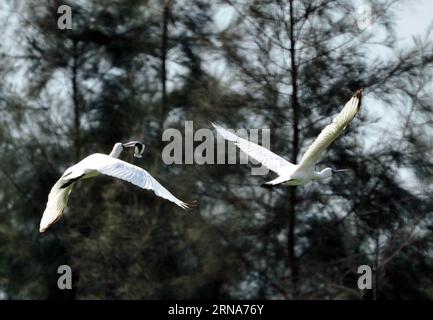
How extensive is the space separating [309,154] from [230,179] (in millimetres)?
8152

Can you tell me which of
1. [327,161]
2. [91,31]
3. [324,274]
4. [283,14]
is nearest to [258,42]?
[283,14]

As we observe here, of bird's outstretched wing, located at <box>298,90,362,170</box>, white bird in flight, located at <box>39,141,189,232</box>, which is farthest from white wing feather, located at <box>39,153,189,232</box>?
bird's outstretched wing, located at <box>298,90,362,170</box>

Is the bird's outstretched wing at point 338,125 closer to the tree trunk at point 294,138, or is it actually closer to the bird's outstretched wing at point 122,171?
the bird's outstretched wing at point 122,171

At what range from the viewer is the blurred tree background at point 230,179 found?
974 inches

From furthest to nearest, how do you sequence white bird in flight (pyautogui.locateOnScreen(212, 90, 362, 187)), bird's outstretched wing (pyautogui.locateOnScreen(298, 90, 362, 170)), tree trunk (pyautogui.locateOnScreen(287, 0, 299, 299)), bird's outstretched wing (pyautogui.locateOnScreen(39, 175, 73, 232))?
tree trunk (pyautogui.locateOnScreen(287, 0, 299, 299))
bird's outstretched wing (pyautogui.locateOnScreen(39, 175, 73, 232))
white bird in flight (pyautogui.locateOnScreen(212, 90, 362, 187))
bird's outstretched wing (pyautogui.locateOnScreen(298, 90, 362, 170))

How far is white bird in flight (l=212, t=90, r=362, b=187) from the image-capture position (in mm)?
16491

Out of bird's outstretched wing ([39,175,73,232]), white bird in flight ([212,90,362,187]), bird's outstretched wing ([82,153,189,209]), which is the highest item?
white bird in flight ([212,90,362,187])

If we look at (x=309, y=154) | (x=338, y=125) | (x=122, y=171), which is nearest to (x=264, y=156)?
(x=309, y=154)

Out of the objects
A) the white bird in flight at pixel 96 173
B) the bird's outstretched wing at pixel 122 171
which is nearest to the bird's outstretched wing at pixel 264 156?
the white bird in flight at pixel 96 173

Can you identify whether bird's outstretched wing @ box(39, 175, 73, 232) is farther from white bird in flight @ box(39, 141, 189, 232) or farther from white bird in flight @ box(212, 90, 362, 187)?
white bird in flight @ box(212, 90, 362, 187)

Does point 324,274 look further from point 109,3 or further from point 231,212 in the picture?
point 109,3

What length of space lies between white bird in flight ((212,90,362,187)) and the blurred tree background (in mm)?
4911

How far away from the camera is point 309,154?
56.8ft

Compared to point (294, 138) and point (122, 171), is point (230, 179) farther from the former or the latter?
point (122, 171)
